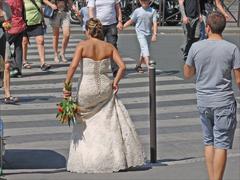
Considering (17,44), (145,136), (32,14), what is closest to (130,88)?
(17,44)

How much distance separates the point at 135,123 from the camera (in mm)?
12125

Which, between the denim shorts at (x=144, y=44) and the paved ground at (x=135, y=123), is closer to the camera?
the paved ground at (x=135, y=123)

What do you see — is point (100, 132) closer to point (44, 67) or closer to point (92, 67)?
point (92, 67)

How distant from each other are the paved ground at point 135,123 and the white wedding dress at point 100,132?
0.14m

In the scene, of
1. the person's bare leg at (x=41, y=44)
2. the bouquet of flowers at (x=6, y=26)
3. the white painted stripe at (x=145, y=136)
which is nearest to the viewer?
the bouquet of flowers at (x=6, y=26)

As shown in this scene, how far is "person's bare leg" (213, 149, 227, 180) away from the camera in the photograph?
26.8 ft

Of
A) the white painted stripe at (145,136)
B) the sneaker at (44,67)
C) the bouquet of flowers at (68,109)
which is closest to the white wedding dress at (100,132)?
the bouquet of flowers at (68,109)

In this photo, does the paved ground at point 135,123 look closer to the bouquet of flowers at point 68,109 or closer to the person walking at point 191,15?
the bouquet of flowers at point 68,109

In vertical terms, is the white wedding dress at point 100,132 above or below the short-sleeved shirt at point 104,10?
below

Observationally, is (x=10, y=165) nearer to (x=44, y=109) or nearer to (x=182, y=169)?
(x=182, y=169)

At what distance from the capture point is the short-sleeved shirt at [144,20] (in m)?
15.7

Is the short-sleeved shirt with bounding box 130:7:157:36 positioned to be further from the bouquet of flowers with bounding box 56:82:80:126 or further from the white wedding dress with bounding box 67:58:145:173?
the bouquet of flowers with bounding box 56:82:80:126

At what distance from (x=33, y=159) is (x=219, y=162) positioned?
2.65 m

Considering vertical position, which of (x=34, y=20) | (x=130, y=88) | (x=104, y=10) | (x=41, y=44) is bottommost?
(x=130, y=88)
